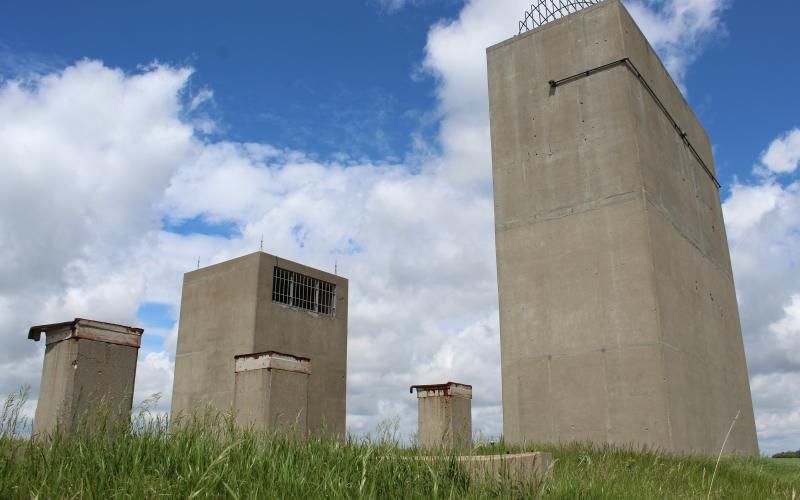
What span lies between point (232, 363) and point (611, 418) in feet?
46.4

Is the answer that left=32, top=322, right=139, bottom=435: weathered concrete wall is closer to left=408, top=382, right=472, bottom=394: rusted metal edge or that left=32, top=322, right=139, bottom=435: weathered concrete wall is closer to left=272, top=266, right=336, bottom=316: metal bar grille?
left=408, top=382, right=472, bottom=394: rusted metal edge

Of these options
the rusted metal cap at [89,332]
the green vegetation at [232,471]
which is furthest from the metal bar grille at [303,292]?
the green vegetation at [232,471]

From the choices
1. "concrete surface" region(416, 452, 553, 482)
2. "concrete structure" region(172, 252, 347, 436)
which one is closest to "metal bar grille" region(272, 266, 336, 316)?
"concrete structure" region(172, 252, 347, 436)

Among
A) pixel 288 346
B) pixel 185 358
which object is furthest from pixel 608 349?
pixel 185 358

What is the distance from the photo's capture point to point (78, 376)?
8.28 m

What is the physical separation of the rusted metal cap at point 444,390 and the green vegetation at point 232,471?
337 inches

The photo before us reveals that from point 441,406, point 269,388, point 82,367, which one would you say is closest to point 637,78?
point 441,406

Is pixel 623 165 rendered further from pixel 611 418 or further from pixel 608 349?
pixel 611 418

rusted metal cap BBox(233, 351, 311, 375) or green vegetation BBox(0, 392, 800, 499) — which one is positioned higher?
rusted metal cap BBox(233, 351, 311, 375)

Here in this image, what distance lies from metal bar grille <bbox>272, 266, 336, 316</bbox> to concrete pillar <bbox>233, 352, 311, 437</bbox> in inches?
395

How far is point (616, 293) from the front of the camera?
12422mm

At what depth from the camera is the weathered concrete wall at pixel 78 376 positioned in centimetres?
826

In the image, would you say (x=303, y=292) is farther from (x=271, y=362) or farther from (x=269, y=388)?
(x=269, y=388)

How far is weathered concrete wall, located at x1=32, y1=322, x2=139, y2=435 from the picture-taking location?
8.26 m
